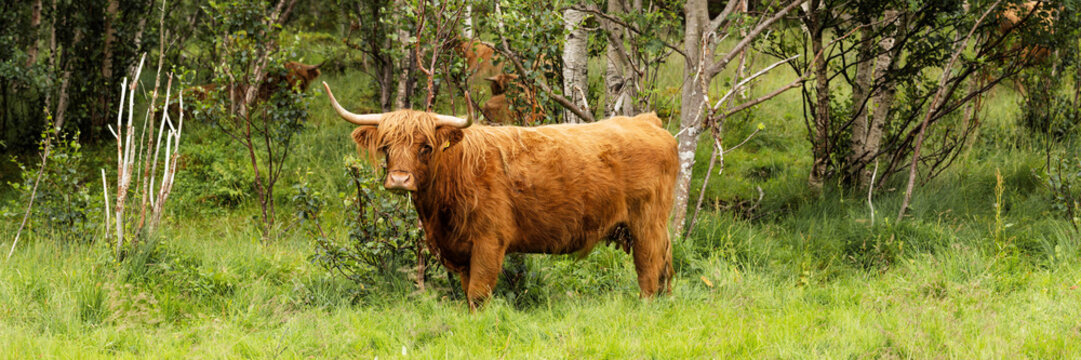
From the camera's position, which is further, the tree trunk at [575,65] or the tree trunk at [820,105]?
the tree trunk at [820,105]

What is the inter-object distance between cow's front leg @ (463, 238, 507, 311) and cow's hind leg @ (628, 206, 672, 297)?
114 centimetres

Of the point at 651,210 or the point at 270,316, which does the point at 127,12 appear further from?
the point at 651,210

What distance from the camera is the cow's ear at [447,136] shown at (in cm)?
517

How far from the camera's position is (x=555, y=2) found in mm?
7523

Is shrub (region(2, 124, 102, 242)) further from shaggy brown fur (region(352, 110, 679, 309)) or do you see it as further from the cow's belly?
the cow's belly

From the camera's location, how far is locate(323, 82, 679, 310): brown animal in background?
16.8 feet

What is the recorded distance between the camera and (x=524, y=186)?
554 cm

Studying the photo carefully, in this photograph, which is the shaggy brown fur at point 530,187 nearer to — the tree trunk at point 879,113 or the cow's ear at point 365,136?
the cow's ear at point 365,136

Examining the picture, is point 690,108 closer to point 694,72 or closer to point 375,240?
point 694,72

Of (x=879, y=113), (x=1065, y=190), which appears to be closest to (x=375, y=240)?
(x=879, y=113)

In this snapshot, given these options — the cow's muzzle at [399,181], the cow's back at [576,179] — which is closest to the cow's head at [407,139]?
the cow's muzzle at [399,181]

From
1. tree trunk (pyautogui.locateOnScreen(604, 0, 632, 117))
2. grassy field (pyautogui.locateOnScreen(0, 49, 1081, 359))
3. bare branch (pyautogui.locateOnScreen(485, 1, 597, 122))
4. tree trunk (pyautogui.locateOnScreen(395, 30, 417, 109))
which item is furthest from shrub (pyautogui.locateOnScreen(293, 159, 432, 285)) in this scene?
tree trunk (pyautogui.locateOnScreen(395, 30, 417, 109))

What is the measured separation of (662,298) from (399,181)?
2066 mm

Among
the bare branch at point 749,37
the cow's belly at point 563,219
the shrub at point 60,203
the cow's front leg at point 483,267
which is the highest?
the bare branch at point 749,37
